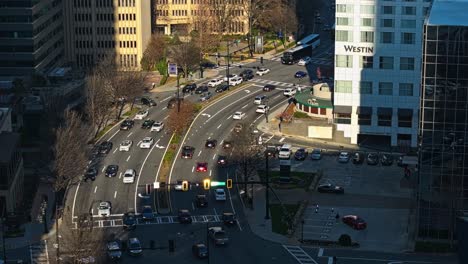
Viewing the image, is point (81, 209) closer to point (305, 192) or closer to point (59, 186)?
point (59, 186)

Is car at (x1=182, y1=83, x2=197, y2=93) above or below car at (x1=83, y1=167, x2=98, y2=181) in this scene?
above

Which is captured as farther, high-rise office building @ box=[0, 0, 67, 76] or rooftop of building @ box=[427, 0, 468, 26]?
high-rise office building @ box=[0, 0, 67, 76]

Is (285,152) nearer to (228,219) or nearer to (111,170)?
(111,170)

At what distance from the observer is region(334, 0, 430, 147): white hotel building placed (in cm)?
16562

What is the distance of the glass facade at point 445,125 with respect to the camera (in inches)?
5030

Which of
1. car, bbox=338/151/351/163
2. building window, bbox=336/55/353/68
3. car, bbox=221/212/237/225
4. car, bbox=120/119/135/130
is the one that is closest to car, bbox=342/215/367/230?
car, bbox=221/212/237/225

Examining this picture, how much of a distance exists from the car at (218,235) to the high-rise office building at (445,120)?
71.0ft

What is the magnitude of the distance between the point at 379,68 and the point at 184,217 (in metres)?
44.7

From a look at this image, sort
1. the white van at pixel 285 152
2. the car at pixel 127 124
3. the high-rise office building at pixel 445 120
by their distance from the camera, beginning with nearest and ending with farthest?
the high-rise office building at pixel 445 120 < the white van at pixel 285 152 < the car at pixel 127 124

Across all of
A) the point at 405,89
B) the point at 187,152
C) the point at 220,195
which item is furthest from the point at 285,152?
the point at 220,195

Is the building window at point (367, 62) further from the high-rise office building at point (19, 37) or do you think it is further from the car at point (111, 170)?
the high-rise office building at point (19, 37)

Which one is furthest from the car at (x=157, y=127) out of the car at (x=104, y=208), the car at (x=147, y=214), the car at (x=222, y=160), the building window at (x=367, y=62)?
the car at (x=147, y=214)

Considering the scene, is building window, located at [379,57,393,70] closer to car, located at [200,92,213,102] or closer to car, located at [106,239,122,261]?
car, located at [200,92,213,102]

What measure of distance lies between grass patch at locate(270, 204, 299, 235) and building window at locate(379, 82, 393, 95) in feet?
108
